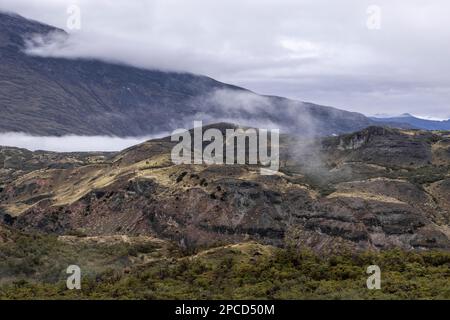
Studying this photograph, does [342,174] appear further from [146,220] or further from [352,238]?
[146,220]

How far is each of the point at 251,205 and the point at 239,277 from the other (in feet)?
235

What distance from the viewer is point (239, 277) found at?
49094 mm

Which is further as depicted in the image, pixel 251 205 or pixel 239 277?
pixel 251 205

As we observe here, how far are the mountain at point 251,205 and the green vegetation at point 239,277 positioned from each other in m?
39.2

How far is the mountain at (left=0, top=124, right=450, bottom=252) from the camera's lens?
359 ft

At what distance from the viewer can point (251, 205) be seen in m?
121

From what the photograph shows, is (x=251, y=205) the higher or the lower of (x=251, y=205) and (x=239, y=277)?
the lower

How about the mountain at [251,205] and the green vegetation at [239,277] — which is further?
the mountain at [251,205]

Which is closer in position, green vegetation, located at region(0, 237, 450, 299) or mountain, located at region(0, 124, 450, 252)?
green vegetation, located at region(0, 237, 450, 299)

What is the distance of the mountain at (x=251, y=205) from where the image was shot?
10950cm

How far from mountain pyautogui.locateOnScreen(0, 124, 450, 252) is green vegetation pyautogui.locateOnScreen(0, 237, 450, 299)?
3919cm

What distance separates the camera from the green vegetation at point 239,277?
4231 centimetres
